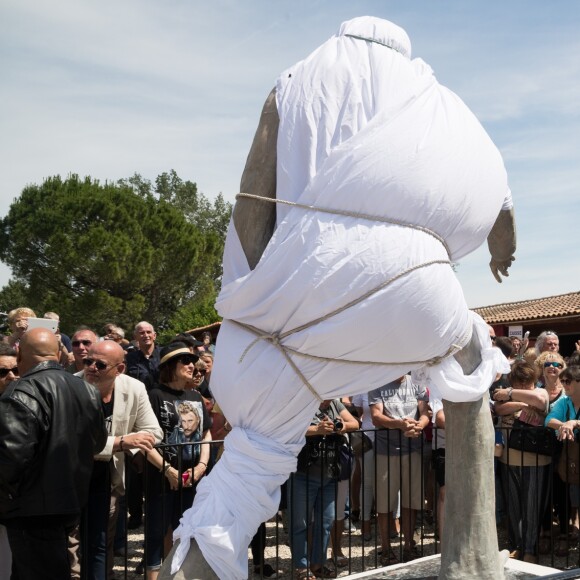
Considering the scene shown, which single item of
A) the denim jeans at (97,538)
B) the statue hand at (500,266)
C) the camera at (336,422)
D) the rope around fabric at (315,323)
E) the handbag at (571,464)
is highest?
the statue hand at (500,266)

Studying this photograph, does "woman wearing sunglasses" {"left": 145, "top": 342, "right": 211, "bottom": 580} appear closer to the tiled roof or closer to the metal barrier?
the metal barrier

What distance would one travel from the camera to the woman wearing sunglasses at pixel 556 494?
19.7 ft

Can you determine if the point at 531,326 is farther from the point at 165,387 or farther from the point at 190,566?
the point at 190,566

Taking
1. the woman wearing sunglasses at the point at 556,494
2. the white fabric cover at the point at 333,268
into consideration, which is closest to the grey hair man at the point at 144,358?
the woman wearing sunglasses at the point at 556,494

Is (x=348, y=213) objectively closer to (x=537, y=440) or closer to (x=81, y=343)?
(x=537, y=440)

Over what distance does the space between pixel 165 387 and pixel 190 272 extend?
28.6 m

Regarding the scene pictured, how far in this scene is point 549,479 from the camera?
19.1 feet

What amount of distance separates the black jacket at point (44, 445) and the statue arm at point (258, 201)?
1.60 m

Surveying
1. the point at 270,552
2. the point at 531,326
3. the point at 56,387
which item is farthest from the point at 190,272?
the point at 56,387

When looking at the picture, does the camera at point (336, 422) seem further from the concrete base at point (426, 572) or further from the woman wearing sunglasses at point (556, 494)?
the woman wearing sunglasses at point (556, 494)

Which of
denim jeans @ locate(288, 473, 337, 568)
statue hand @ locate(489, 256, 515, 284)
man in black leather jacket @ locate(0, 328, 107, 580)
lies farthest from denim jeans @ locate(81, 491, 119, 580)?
statue hand @ locate(489, 256, 515, 284)

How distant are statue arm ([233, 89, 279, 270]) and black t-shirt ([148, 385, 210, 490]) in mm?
2739

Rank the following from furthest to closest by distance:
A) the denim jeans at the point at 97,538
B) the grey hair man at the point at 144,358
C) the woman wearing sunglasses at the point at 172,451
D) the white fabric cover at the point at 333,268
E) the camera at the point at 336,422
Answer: the grey hair man at the point at 144,358 < the camera at the point at 336,422 < the woman wearing sunglasses at the point at 172,451 < the denim jeans at the point at 97,538 < the white fabric cover at the point at 333,268

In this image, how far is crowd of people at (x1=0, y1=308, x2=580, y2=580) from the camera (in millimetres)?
3574
